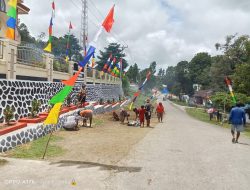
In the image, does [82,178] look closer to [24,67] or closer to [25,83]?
[25,83]

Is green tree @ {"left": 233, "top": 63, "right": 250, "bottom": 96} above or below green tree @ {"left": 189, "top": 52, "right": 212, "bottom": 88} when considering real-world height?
below

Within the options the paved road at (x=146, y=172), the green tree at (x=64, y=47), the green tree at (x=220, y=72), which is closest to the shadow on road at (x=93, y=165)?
the paved road at (x=146, y=172)

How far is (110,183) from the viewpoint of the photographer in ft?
22.9

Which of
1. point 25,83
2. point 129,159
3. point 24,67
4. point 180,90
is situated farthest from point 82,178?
point 180,90

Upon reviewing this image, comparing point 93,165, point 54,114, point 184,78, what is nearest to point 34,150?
point 54,114

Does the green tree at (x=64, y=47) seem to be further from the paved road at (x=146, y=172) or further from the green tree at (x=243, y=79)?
the paved road at (x=146, y=172)

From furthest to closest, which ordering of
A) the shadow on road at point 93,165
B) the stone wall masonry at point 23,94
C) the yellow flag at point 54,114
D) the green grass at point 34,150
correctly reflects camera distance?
the stone wall masonry at point 23,94
the green grass at point 34,150
the yellow flag at point 54,114
the shadow on road at point 93,165

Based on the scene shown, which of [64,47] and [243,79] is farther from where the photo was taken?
[64,47]

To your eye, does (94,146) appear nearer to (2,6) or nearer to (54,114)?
(54,114)

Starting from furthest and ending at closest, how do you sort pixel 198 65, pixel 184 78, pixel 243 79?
pixel 184 78
pixel 198 65
pixel 243 79

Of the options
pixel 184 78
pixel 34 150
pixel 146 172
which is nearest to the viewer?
pixel 146 172

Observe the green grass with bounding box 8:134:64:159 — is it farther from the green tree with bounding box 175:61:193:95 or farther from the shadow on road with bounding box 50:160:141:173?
the green tree with bounding box 175:61:193:95

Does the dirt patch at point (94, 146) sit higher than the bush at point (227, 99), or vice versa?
the bush at point (227, 99)

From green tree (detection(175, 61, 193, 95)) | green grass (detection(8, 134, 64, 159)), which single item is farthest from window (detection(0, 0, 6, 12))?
green tree (detection(175, 61, 193, 95))
